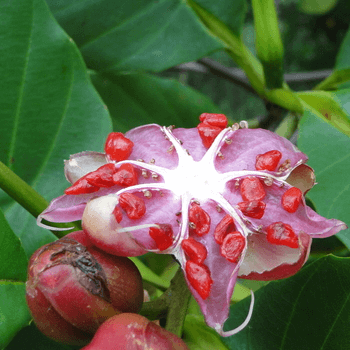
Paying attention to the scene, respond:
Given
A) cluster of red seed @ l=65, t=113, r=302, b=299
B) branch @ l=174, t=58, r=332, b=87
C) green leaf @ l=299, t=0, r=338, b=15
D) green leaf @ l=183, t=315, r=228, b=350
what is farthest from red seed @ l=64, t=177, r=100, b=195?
green leaf @ l=299, t=0, r=338, b=15

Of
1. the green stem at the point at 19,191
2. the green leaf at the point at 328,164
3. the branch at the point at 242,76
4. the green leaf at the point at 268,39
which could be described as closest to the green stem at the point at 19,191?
the green stem at the point at 19,191

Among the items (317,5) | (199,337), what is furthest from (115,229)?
(317,5)

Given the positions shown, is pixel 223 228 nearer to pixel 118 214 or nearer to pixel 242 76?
pixel 118 214

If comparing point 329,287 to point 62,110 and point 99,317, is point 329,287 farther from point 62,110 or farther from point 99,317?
point 62,110

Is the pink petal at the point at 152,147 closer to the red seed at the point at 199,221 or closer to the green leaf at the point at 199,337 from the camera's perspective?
the red seed at the point at 199,221

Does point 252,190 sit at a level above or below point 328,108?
above
